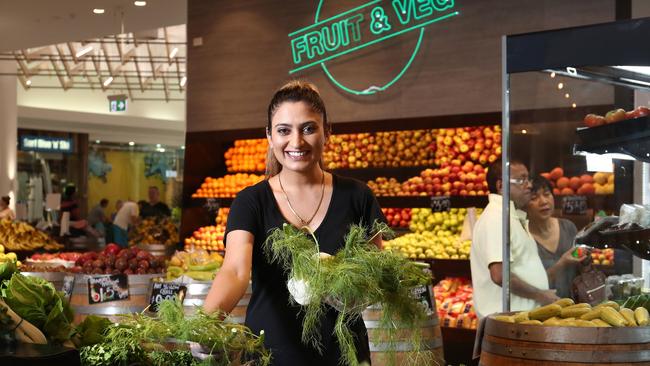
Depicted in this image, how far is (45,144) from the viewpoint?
2747cm

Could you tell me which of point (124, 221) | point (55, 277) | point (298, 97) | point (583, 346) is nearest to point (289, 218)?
point (298, 97)

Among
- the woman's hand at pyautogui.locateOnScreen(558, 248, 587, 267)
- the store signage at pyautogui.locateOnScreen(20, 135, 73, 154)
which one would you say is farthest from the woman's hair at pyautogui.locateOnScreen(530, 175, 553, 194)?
the store signage at pyautogui.locateOnScreen(20, 135, 73, 154)

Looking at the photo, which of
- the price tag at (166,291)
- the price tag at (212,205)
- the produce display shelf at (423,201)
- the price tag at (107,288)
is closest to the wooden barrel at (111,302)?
the price tag at (107,288)

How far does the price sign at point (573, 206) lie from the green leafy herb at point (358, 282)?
2.14 metres

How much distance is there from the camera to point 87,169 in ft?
96.0

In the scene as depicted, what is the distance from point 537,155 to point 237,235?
1.96 meters

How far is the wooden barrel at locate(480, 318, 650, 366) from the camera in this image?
334 centimetres

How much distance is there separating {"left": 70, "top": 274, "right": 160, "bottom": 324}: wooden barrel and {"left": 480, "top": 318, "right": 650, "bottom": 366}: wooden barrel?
8.71ft

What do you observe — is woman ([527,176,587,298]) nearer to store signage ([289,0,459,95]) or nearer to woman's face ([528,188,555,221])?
woman's face ([528,188,555,221])

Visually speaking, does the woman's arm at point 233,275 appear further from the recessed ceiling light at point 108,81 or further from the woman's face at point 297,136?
the recessed ceiling light at point 108,81

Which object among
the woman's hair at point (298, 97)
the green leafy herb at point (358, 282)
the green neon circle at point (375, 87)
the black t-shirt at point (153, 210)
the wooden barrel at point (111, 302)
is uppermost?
the green neon circle at point (375, 87)

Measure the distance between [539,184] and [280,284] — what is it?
1886 millimetres

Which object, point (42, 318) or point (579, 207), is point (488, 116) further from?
point (42, 318)

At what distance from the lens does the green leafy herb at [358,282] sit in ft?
7.88
